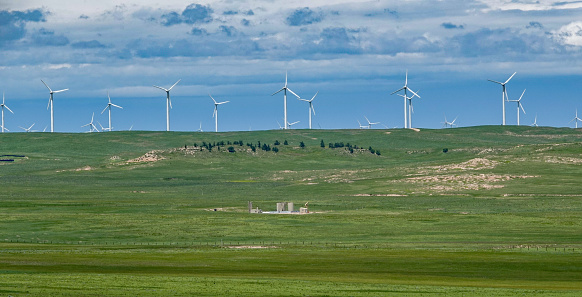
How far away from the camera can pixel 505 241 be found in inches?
3418

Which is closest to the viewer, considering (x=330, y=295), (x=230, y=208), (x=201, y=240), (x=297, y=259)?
(x=330, y=295)

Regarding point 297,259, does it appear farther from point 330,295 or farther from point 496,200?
point 496,200

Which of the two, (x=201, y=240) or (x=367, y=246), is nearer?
(x=367, y=246)

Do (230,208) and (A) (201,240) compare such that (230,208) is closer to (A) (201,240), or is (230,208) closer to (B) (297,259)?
(A) (201,240)

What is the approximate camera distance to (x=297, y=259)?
70875mm

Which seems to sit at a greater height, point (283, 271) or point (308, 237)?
point (283, 271)

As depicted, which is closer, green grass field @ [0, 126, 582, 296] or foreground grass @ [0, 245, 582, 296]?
foreground grass @ [0, 245, 582, 296]

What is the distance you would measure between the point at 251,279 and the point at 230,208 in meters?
76.0

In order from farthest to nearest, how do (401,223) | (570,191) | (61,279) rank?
(570,191), (401,223), (61,279)

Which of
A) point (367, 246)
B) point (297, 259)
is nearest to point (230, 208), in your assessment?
point (367, 246)

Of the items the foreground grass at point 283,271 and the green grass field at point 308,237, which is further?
the green grass field at point 308,237

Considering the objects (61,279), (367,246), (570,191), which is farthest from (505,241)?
(570,191)

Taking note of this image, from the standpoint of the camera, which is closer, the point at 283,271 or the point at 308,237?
the point at 283,271

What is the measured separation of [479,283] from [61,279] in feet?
79.1
